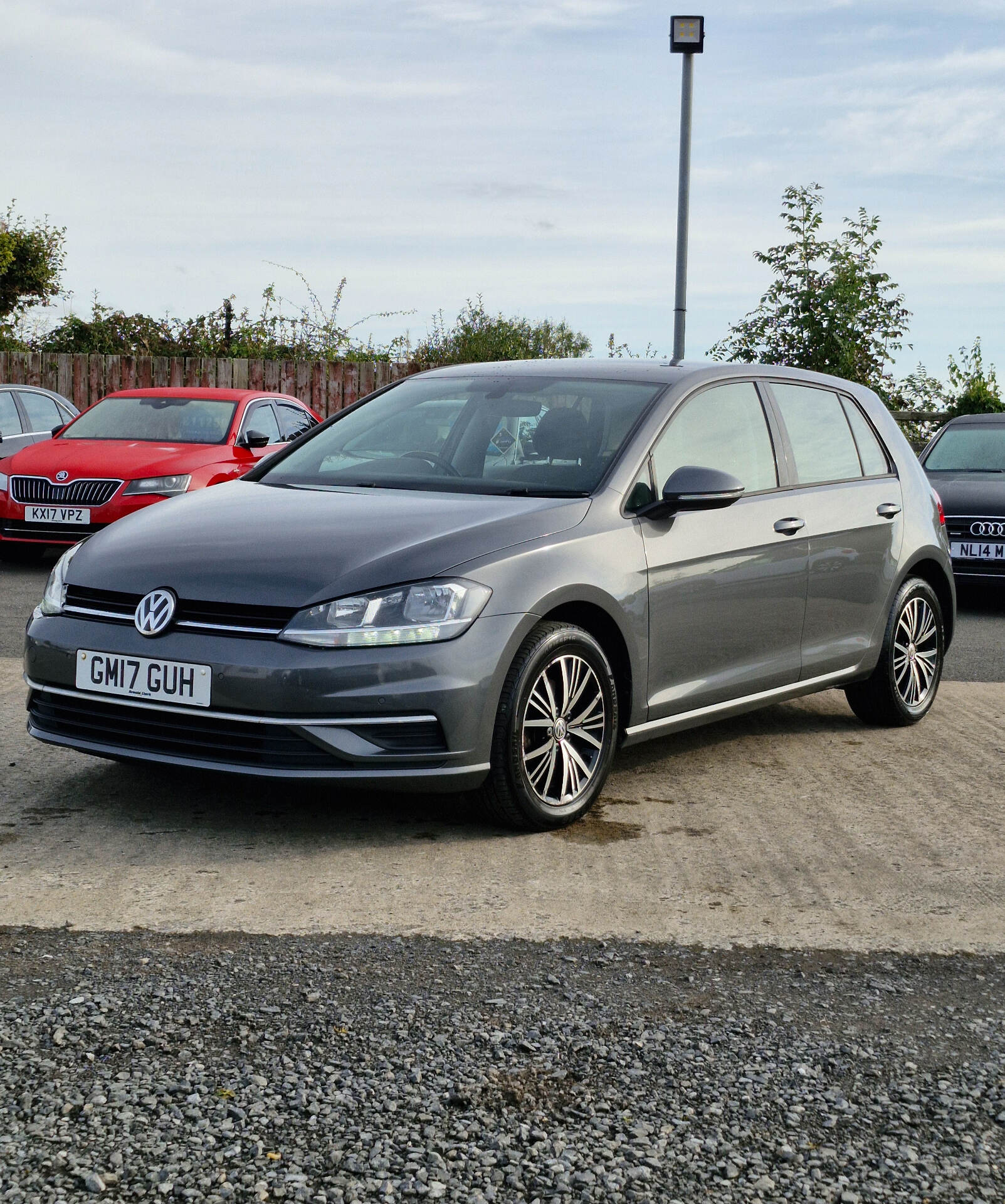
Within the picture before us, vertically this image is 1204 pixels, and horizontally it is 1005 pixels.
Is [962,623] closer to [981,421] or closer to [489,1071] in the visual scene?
[981,421]

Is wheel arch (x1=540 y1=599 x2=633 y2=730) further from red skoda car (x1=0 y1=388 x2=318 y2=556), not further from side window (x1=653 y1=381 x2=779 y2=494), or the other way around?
red skoda car (x1=0 y1=388 x2=318 y2=556)

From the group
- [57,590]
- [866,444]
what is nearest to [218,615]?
[57,590]

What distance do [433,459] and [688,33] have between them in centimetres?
1021

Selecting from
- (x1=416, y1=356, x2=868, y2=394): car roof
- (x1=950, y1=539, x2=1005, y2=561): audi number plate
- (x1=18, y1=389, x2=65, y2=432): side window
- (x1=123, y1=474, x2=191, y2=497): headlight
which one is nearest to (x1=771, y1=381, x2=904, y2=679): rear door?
(x1=416, y1=356, x2=868, y2=394): car roof

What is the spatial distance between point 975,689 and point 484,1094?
560 centimetres

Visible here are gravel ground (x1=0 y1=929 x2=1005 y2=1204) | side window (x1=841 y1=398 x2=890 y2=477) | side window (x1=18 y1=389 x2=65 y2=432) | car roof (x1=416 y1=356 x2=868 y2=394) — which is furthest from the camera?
side window (x1=18 y1=389 x2=65 y2=432)

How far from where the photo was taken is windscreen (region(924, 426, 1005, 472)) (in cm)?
1213

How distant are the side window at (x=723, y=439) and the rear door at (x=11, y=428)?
9307mm

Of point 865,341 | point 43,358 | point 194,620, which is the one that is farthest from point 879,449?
point 43,358

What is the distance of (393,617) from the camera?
4492mm

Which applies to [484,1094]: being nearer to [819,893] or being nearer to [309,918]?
[309,918]

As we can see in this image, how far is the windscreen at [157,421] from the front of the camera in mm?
12914

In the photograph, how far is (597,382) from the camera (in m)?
5.85

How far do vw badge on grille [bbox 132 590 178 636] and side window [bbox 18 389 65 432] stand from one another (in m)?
10.4
